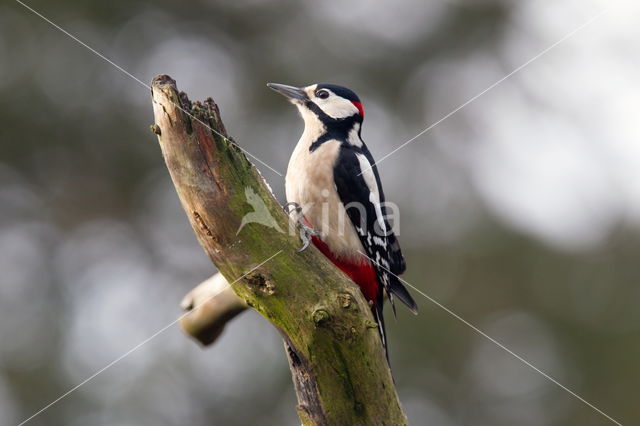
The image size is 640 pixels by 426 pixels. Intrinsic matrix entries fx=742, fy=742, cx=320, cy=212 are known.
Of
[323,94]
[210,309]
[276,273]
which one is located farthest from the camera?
[323,94]

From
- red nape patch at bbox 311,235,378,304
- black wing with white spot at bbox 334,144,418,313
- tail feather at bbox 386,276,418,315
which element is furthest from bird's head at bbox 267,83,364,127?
→ tail feather at bbox 386,276,418,315

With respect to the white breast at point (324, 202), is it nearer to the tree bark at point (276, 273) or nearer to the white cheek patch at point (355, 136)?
the white cheek patch at point (355, 136)

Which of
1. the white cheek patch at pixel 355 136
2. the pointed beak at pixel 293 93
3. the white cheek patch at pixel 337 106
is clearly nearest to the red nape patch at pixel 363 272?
the white cheek patch at pixel 355 136

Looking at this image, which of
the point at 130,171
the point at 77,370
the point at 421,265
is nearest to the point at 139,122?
the point at 130,171

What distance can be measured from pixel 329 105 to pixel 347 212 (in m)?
0.68

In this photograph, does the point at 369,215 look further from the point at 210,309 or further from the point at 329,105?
the point at 210,309

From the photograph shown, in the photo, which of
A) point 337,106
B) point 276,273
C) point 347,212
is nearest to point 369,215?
point 347,212

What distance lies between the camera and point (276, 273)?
260 cm

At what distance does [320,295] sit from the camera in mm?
2576

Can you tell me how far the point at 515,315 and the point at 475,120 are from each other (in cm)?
255

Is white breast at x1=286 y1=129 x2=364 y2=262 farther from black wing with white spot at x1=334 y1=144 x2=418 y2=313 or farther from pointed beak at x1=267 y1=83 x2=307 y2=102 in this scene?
pointed beak at x1=267 y1=83 x2=307 y2=102

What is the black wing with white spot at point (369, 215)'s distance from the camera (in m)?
3.63

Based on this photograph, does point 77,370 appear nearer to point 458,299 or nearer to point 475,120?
point 458,299

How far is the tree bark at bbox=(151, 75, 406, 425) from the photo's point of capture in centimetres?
254
